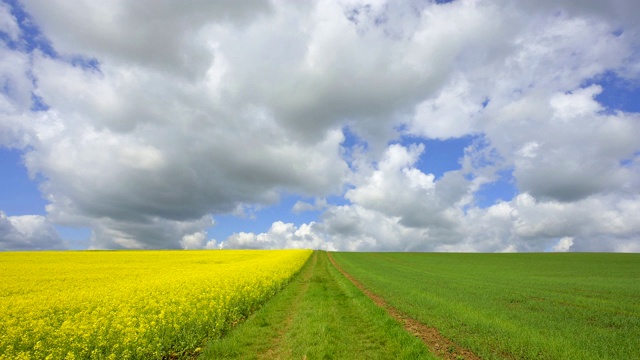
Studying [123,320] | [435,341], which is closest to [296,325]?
[435,341]

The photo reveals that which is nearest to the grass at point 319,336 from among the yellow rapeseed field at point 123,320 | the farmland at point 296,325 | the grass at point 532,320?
the farmland at point 296,325

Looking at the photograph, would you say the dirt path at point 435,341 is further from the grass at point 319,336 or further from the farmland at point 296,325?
the grass at point 319,336

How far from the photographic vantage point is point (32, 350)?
8414 millimetres

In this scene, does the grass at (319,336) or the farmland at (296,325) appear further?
the grass at (319,336)

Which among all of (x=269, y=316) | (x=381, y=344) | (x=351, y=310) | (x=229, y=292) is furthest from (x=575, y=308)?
(x=229, y=292)

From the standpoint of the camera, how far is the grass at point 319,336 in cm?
968

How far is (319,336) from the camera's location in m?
11.0

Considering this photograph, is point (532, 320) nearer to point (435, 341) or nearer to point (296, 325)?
point (435, 341)

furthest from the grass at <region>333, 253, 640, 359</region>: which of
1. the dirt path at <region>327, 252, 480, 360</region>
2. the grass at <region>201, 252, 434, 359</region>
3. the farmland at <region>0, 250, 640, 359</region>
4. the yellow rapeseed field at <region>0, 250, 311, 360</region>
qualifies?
the yellow rapeseed field at <region>0, 250, 311, 360</region>

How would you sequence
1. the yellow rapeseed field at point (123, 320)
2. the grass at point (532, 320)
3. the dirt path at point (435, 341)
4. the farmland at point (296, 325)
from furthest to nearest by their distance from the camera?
the grass at point (532, 320) → the dirt path at point (435, 341) → the farmland at point (296, 325) → the yellow rapeseed field at point (123, 320)

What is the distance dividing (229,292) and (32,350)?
8.17 metres

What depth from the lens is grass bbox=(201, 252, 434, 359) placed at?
9.68 metres

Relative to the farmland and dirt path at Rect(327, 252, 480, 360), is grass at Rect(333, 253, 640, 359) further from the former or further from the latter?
dirt path at Rect(327, 252, 480, 360)

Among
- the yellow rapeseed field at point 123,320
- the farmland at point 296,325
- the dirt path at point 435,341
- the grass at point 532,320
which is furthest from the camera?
the grass at point 532,320
